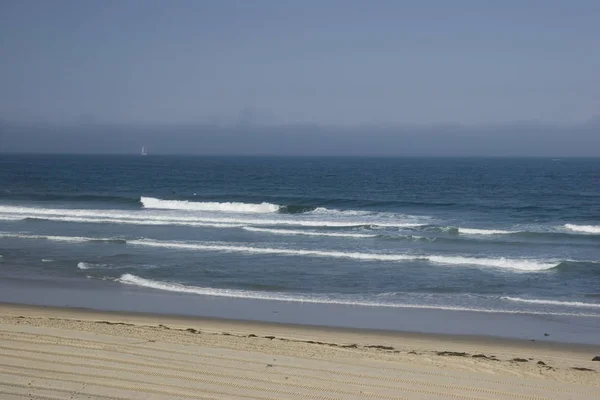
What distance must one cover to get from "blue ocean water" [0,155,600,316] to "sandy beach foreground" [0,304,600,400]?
4.15m

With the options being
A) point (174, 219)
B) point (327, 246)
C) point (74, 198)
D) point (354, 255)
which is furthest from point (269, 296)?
point (74, 198)

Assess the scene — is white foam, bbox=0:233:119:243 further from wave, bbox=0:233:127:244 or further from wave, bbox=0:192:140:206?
wave, bbox=0:192:140:206

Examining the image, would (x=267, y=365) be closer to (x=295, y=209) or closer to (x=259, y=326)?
(x=259, y=326)

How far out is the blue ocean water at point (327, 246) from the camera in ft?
55.5

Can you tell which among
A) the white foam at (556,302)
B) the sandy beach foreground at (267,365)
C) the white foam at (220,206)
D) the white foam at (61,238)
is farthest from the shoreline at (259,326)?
the white foam at (220,206)

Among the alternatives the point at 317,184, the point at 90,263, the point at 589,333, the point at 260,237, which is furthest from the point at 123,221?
the point at 317,184

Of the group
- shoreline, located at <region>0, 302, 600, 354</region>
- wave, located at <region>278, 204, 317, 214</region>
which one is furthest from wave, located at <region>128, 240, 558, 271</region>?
wave, located at <region>278, 204, 317, 214</region>

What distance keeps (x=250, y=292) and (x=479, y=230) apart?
15107 mm

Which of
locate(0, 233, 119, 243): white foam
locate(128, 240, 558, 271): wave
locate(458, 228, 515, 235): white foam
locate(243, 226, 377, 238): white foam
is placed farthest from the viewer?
locate(458, 228, 515, 235): white foam

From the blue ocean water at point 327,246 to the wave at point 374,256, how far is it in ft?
0.22

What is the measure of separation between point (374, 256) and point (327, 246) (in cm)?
279

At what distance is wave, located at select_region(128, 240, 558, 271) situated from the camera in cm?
2044

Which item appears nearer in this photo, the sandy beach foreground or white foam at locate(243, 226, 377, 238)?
the sandy beach foreground

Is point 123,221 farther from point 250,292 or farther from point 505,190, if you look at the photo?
point 505,190
